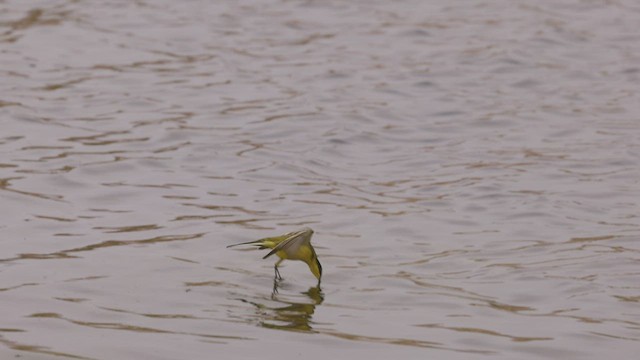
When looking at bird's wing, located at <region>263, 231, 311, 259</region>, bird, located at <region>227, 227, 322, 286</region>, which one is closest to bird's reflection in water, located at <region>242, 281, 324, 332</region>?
bird, located at <region>227, 227, 322, 286</region>

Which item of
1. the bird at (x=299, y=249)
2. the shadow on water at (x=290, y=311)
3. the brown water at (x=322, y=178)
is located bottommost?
the brown water at (x=322, y=178)

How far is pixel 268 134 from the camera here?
404 inches

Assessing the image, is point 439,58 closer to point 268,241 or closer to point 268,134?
point 268,134

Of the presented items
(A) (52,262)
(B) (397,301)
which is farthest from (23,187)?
(B) (397,301)

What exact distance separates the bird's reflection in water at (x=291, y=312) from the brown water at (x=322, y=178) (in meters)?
0.02

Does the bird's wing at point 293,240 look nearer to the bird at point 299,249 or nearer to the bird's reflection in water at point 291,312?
the bird at point 299,249

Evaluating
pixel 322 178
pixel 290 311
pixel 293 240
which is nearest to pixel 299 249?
pixel 293 240

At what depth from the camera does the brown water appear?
5742mm

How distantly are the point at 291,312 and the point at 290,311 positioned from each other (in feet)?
0.05

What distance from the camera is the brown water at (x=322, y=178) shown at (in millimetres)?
5742

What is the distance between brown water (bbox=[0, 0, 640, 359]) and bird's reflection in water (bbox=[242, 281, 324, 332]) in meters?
0.02

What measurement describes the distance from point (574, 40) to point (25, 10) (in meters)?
6.26

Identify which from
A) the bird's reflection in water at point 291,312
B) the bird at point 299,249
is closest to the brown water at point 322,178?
the bird's reflection in water at point 291,312

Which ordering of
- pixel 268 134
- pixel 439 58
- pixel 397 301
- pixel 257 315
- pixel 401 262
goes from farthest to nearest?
1. pixel 439 58
2. pixel 268 134
3. pixel 401 262
4. pixel 397 301
5. pixel 257 315
